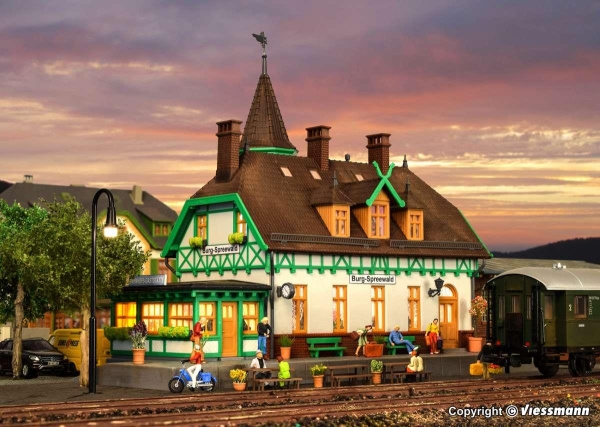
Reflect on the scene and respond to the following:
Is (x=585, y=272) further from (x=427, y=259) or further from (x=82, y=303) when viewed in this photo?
(x=82, y=303)

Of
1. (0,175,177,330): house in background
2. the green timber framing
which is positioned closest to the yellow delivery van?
the green timber framing

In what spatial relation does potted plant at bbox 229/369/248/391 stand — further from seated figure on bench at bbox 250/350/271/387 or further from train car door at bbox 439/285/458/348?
train car door at bbox 439/285/458/348

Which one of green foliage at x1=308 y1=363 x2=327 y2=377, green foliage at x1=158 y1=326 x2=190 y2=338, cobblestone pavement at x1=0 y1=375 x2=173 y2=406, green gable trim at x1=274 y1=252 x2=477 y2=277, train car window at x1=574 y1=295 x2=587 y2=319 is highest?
green gable trim at x1=274 y1=252 x2=477 y2=277

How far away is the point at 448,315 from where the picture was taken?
135ft

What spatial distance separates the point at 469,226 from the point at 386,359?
9.51 metres

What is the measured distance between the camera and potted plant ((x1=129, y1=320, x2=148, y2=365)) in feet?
109

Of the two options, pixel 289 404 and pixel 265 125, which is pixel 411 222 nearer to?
pixel 265 125

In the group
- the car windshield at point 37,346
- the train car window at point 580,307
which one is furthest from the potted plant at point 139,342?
the train car window at point 580,307

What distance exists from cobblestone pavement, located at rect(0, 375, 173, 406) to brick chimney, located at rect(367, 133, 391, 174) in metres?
16.2

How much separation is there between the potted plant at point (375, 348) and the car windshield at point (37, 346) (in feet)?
40.3

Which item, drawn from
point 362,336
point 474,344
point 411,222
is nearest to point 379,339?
point 362,336

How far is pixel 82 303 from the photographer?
3362 centimetres

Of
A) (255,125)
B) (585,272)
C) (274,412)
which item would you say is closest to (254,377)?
(274,412)

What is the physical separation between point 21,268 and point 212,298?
664 cm
